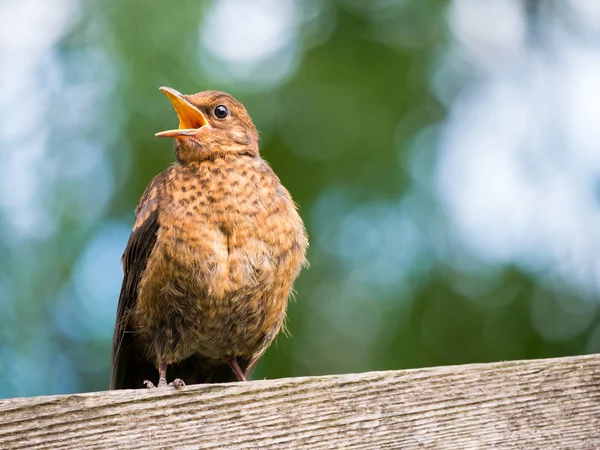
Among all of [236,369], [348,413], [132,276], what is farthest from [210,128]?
[348,413]

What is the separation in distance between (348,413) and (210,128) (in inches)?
79.0

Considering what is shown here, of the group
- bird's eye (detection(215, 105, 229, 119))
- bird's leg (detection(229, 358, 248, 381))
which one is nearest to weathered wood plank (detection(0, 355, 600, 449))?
bird's leg (detection(229, 358, 248, 381))

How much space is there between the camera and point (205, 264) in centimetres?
311

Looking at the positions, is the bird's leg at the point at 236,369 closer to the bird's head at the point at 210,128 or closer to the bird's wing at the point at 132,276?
the bird's wing at the point at 132,276

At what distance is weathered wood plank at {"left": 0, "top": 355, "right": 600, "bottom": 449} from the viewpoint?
5.62ft

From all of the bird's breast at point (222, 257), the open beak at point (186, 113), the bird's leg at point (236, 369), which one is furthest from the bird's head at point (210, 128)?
the bird's leg at point (236, 369)

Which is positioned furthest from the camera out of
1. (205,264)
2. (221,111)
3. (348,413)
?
(221,111)

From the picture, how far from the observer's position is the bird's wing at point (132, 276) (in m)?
3.31

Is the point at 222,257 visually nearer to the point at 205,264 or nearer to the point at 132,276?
the point at 205,264

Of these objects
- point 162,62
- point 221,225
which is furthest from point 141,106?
point 221,225

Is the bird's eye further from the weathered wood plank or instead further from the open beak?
→ the weathered wood plank

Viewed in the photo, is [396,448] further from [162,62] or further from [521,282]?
[162,62]

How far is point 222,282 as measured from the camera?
3.14m

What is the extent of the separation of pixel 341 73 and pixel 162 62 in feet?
3.23
